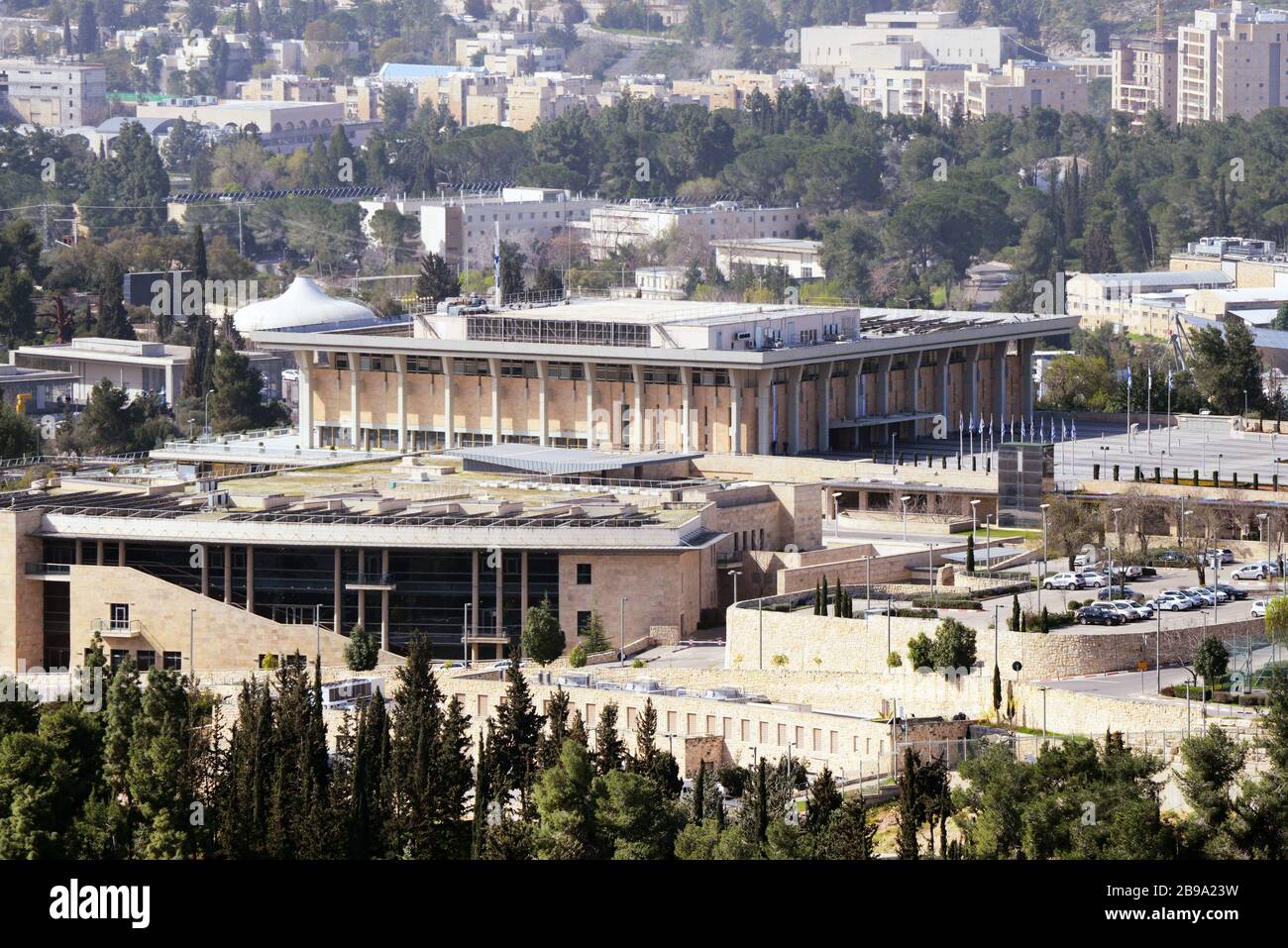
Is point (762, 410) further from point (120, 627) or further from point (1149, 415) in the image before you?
point (120, 627)

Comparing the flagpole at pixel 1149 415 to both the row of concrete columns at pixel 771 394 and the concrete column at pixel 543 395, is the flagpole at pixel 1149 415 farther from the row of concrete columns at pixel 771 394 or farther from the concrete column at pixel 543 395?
the concrete column at pixel 543 395

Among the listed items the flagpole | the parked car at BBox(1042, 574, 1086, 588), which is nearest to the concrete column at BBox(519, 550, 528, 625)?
the parked car at BBox(1042, 574, 1086, 588)

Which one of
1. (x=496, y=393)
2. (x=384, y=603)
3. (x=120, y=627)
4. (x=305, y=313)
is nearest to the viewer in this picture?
(x=384, y=603)

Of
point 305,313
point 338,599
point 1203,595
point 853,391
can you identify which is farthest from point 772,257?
point 1203,595

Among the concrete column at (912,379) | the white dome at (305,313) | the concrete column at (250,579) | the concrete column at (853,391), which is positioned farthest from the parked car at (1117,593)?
the white dome at (305,313)

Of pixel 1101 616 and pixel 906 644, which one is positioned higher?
pixel 1101 616
